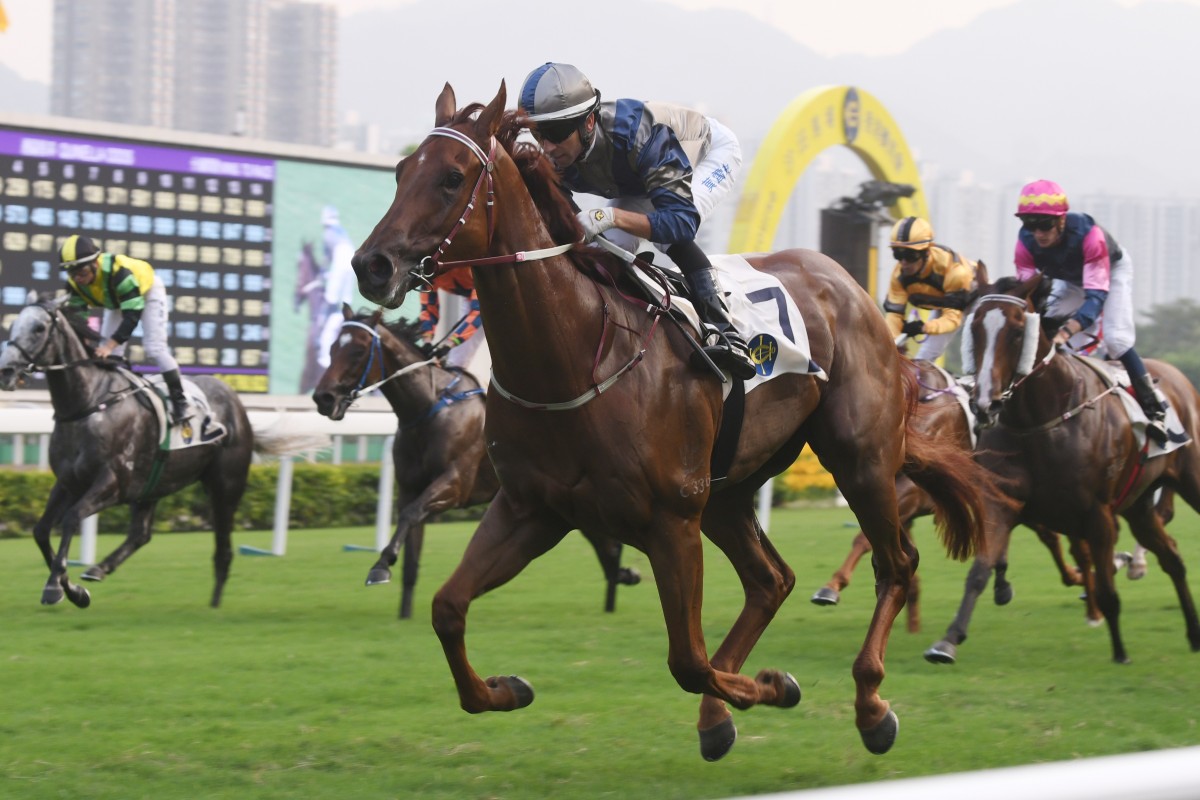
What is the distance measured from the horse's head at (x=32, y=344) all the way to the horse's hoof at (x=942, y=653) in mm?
4533

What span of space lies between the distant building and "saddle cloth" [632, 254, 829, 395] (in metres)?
115

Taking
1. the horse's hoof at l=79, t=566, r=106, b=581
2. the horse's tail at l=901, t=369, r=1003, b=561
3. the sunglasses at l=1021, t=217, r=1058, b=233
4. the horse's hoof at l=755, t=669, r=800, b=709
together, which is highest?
the sunglasses at l=1021, t=217, r=1058, b=233

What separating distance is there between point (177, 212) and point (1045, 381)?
850 centimetres

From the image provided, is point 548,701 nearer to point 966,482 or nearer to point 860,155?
point 966,482

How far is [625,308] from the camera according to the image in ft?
12.0

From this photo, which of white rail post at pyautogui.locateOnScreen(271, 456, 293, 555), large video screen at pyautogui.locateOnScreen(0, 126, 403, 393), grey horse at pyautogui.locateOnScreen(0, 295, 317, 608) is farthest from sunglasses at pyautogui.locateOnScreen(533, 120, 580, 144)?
large video screen at pyautogui.locateOnScreen(0, 126, 403, 393)

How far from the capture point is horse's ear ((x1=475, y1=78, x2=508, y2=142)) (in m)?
3.28

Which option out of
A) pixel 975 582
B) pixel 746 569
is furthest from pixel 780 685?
pixel 975 582

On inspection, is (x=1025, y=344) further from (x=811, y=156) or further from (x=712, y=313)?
(x=811, y=156)

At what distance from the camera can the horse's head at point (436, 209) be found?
305cm

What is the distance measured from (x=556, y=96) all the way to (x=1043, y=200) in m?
3.13

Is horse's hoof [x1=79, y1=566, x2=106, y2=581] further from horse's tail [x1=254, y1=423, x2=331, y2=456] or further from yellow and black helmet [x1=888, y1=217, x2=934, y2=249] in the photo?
yellow and black helmet [x1=888, y1=217, x2=934, y2=249]

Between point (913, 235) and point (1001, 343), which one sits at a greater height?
point (913, 235)

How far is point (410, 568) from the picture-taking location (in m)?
7.29
